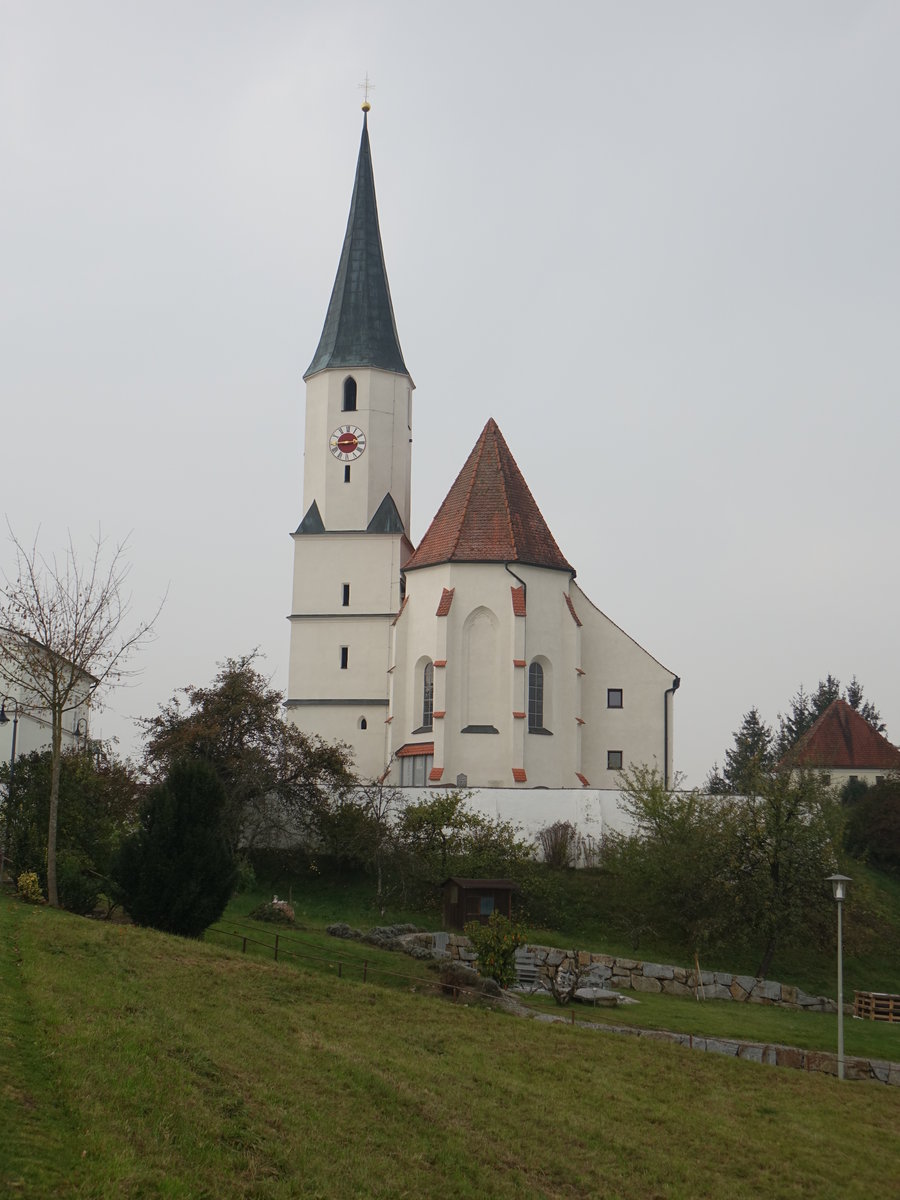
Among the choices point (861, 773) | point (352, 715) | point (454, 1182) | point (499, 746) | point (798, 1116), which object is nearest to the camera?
point (454, 1182)

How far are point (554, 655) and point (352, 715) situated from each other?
889 cm

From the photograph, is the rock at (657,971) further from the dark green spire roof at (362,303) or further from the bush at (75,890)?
the dark green spire roof at (362,303)

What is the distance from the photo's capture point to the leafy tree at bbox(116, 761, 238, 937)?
76.5 ft

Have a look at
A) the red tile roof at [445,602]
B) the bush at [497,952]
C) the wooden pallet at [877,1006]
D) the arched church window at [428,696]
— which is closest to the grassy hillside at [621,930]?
the wooden pallet at [877,1006]

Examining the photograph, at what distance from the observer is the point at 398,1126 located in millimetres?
13828

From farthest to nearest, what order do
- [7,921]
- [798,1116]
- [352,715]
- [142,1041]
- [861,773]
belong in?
1. [861,773]
2. [352,715]
3. [7,921]
4. [798,1116]
5. [142,1041]

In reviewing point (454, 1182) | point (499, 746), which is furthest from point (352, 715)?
point (454, 1182)

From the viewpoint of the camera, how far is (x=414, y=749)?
149 feet

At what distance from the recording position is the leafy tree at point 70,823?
25906 mm

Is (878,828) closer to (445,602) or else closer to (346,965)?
(445,602)

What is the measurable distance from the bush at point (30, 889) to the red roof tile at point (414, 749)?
2075cm

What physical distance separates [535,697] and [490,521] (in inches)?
260

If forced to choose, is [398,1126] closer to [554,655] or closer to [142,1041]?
[142,1041]

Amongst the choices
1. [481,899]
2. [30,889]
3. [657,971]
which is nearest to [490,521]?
[481,899]
